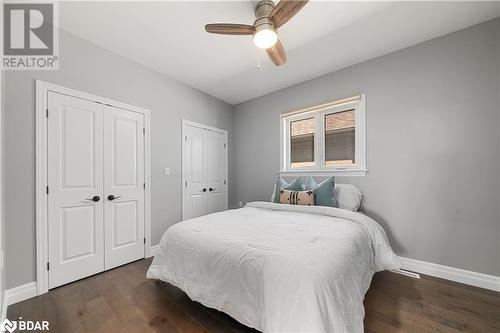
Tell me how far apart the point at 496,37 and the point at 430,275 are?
2482 mm

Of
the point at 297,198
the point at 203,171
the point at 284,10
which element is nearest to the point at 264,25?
the point at 284,10

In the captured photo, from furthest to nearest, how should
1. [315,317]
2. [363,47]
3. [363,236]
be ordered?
1. [363,47]
2. [363,236]
3. [315,317]

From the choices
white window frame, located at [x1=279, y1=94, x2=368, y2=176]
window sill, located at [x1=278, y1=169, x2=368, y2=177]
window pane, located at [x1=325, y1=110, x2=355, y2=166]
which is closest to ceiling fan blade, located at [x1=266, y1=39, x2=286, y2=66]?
white window frame, located at [x1=279, y1=94, x2=368, y2=176]

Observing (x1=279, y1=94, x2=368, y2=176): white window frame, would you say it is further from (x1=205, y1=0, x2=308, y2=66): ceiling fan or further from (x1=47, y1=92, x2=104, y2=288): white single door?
(x1=47, y1=92, x2=104, y2=288): white single door

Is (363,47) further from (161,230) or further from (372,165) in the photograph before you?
(161,230)

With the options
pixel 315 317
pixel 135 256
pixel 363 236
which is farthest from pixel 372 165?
pixel 135 256

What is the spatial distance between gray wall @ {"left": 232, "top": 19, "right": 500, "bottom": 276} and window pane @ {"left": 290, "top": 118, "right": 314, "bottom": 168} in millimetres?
593

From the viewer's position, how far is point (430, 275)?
2.24 meters

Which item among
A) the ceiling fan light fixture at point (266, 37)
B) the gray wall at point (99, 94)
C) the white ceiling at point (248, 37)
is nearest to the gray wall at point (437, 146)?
the white ceiling at point (248, 37)

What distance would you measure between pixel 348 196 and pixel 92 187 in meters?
3.03

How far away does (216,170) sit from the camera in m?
3.91

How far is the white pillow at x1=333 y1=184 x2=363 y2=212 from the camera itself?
2561mm

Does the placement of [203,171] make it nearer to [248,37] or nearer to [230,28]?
[248,37]

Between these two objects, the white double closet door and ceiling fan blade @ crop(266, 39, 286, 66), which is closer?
ceiling fan blade @ crop(266, 39, 286, 66)
